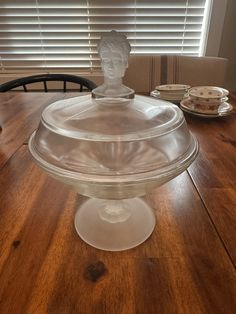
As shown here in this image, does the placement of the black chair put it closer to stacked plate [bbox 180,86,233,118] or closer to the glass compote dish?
stacked plate [bbox 180,86,233,118]

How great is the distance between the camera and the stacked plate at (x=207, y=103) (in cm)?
84

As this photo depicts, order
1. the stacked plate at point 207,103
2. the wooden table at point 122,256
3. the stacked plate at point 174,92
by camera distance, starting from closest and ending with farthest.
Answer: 1. the wooden table at point 122,256
2. the stacked plate at point 207,103
3. the stacked plate at point 174,92

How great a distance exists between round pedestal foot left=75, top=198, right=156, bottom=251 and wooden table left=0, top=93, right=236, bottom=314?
Result: 0.01m

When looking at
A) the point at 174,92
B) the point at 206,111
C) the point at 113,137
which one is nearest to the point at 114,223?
the point at 113,137

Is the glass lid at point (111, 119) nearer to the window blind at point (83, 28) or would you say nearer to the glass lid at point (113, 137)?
the glass lid at point (113, 137)

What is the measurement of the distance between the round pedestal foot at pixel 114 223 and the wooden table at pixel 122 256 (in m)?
0.01

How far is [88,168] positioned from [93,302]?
0.16 metres

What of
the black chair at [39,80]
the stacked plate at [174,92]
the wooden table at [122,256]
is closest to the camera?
the wooden table at [122,256]

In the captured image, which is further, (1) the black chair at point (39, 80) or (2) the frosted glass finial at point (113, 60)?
(1) the black chair at point (39, 80)

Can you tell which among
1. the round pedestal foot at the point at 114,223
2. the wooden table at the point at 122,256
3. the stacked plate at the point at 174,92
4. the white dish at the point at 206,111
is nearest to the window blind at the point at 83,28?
the stacked plate at the point at 174,92

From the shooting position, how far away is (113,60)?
351 mm

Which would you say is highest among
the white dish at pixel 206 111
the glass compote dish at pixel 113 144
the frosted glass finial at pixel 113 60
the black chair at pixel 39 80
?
the frosted glass finial at pixel 113 60

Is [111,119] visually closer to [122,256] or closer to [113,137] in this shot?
[113,137]

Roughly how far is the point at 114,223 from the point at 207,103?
58cm
